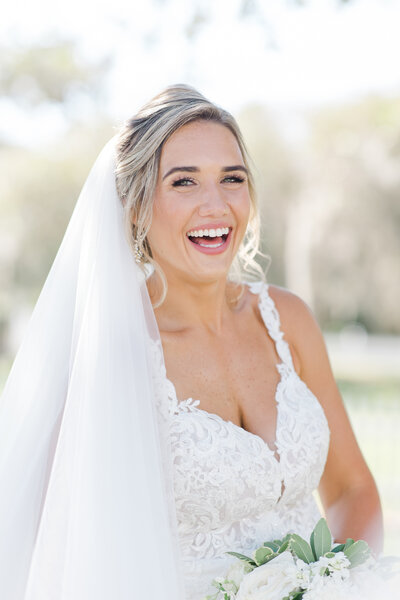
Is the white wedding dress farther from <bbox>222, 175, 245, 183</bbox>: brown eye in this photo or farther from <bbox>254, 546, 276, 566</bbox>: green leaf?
<bbox>222, 175, 245, 183</bbox>: brown eye

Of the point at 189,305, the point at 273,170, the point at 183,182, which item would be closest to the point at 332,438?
the point at 189,305

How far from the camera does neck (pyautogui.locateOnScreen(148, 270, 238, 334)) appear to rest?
2934 mm

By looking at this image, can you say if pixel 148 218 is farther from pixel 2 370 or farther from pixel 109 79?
pixel 2 370

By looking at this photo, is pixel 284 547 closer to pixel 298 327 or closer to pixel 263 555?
pixel 263 555

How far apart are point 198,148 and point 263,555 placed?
1.37 metres

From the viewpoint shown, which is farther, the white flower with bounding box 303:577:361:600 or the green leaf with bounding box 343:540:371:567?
the green leaf with bounding box 343:540:371:567

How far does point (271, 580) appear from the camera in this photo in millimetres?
2125

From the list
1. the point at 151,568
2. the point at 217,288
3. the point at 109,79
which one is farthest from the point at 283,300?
the point at 109,79

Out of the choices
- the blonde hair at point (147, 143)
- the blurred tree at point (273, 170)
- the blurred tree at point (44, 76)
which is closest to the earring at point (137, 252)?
the blonde hair at point (147, 143)

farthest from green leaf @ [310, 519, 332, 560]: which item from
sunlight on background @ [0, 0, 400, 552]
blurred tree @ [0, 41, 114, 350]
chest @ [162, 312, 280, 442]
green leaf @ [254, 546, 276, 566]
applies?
blurred tree @ [0, 41, 114, 350]

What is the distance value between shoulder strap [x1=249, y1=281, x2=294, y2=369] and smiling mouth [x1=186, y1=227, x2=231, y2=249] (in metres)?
0.52

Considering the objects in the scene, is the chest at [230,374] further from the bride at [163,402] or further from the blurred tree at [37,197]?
the blurred tree at [37,197]

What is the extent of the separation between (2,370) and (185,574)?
1617cm

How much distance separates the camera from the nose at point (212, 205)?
2668 millimetres
